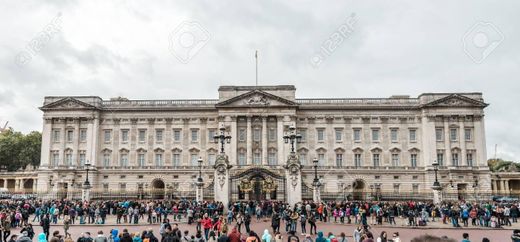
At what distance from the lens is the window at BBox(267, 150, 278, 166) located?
6094cm

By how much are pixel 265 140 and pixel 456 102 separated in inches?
1091

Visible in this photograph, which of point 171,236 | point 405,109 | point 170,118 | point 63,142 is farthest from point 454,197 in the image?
point 63,142

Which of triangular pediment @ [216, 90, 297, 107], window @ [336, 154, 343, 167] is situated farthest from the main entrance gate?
window @ [336, 154, 343, 167]

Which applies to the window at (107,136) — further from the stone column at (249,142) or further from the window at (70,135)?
the stone column at (249,142)

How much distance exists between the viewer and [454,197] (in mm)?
54500

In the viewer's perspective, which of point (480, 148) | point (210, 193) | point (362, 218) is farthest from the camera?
point (480, 148)

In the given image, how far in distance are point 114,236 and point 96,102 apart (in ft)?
171

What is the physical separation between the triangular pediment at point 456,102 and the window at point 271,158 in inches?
890

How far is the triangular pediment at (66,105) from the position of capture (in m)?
62.3

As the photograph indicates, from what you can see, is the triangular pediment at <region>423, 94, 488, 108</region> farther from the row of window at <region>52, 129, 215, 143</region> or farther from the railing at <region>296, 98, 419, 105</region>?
the row of window at <region>52, 129, 215, 143</region>

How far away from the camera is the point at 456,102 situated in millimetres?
60938

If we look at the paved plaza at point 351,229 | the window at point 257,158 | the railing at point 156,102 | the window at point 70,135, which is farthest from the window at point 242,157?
the paved plaza at point 351,229

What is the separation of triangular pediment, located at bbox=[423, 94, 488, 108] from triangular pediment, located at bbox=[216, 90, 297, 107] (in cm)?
2015

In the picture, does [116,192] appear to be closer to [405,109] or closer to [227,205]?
[227,205]
